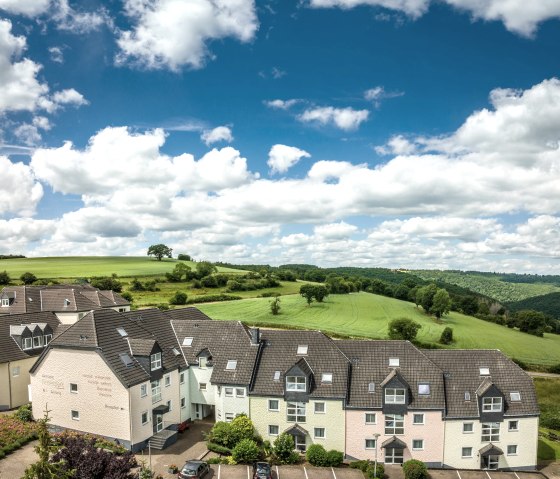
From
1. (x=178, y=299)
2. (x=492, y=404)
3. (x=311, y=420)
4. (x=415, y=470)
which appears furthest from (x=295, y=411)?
(x=178, y=299)

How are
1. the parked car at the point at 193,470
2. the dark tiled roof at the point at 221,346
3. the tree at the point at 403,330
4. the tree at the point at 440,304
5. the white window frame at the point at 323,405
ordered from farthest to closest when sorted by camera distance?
1. the tree at the point at 440,304
2. the tree at the point at 403,330
3. the dark tiled roof at the point at 221,346
4. the white window frame at the point at 323,405
5. the parked car at the point at 193,470

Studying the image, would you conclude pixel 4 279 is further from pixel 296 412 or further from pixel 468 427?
pixel 468 427

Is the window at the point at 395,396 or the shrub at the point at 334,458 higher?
the window at the point at 395,396

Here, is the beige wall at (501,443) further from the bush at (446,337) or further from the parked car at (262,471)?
the bush at (446,337)

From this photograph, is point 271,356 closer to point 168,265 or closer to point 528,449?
point 528,449

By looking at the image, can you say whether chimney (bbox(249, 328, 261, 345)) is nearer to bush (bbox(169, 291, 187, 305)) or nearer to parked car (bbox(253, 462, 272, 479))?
parked car (bbox(253, 462, 272, 479))

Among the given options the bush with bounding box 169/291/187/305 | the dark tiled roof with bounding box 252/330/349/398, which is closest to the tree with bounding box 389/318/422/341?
the dark tiled roof with bounding box 252/330/349/398

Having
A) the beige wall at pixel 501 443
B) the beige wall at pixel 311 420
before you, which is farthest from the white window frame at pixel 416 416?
the beige wall at pixel 311 420
